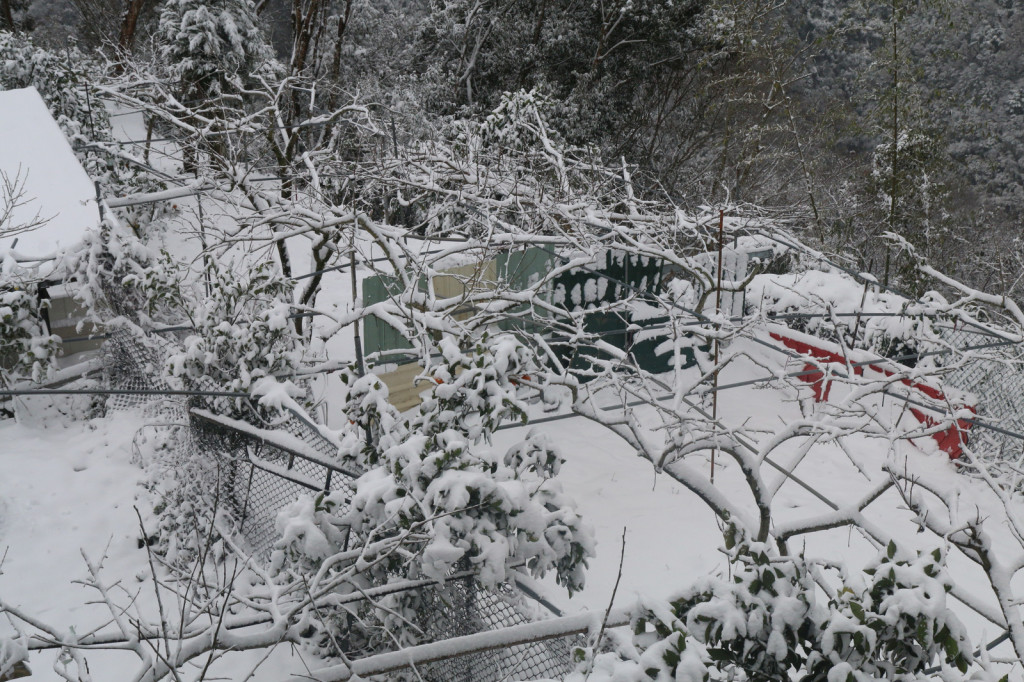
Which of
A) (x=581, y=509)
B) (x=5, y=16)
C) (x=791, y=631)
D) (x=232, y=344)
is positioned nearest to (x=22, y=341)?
(x=232, y=344)

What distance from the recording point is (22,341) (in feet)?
23.6

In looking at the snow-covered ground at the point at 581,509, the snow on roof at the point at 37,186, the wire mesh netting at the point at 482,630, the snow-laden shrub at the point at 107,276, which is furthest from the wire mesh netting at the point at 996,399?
the snow on roof at the point at 37,186

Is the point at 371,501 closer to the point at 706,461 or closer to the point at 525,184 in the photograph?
the point at 706,461

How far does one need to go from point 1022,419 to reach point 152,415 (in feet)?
26.2

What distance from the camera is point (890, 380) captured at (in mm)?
4574

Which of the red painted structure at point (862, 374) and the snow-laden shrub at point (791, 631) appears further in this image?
the red painted structure at point (862, 374)

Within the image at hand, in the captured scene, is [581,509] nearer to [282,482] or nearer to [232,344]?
[282,482]

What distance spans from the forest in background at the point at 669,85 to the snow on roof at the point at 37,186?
12.1 feet

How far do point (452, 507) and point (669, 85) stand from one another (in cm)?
1613

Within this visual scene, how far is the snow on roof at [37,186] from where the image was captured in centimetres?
721

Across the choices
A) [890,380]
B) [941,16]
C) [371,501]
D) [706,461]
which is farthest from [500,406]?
[941,16]

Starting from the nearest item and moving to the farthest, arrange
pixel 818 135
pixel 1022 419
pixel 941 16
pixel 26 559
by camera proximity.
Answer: pixel 26 559, pixel 1022 419, pixel 941 16, pixel 818 135

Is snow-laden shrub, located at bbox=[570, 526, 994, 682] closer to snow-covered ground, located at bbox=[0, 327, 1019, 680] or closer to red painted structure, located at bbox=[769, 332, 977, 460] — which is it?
snow-covered ground, located at bbox=[0, 327, 1019, 680]

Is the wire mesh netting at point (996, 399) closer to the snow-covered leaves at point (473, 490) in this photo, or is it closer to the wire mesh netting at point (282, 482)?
the snow-covered leaves at point (473, 490)
